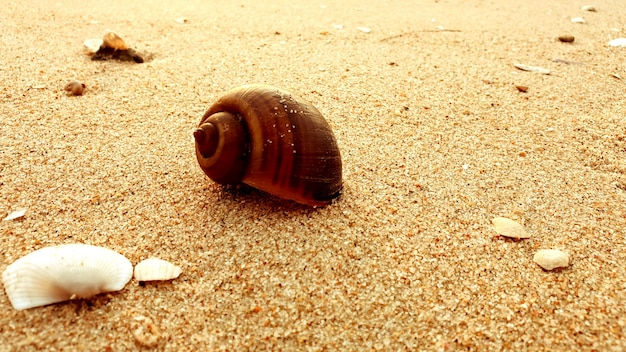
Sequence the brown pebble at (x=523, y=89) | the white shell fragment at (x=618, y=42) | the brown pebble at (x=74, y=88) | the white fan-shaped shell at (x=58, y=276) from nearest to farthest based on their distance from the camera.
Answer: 1. the white fan-shaped shell at (x=58, y=276)
2. the brown pebble at (x=74, y=88)
3. the brown pebble at (x=523, y=89)
4. the white shell fragment at (x=618, y=42)

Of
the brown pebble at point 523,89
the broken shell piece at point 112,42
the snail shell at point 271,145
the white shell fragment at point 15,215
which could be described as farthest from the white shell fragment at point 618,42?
the white shell fragment at point 15,215

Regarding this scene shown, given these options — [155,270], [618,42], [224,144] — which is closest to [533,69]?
[618,42]

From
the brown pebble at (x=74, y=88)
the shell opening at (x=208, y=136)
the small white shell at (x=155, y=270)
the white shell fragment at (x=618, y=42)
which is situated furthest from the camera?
the white shell fragment at (x=618, y=42)

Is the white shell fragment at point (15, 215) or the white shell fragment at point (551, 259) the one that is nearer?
the white shell fragment at point (551, 259)

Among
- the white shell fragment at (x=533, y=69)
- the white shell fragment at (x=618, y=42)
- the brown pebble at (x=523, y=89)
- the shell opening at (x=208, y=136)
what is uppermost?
the shell opening at (x=208, y=136)

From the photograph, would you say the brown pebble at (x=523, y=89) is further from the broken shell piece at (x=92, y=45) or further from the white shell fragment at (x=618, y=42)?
the broken shell piece at (x=92, y=45)

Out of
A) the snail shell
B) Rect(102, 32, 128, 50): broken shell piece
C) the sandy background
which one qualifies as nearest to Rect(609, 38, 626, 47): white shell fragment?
the sandy background
